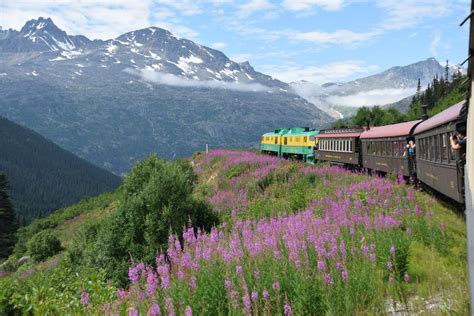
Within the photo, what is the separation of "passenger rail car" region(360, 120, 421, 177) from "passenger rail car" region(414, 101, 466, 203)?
2299 mm

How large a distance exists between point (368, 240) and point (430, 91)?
153300 millimetres

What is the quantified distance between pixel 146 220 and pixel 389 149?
17962 millimetres

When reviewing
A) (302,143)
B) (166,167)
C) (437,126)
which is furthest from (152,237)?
(302,143)

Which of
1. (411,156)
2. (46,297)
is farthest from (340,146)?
(46,297)

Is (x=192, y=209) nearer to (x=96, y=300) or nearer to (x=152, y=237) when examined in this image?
(x=152, y=237)

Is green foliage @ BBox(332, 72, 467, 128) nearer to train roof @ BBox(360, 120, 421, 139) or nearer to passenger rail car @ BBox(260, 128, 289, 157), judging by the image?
passenger rail car @ BBox(260, 128, 289, 157)

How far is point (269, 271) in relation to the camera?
20.7 feet

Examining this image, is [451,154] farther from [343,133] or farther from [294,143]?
[294,143]

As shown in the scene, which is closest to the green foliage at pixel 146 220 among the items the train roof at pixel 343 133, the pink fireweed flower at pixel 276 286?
the pink fireweed flower at pixel 276 286

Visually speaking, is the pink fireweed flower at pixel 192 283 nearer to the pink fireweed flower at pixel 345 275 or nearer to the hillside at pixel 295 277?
the hillside at pixel 295 277

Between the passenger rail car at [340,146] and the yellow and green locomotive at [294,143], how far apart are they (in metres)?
2.57

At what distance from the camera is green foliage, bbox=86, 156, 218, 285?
1205 centimetres

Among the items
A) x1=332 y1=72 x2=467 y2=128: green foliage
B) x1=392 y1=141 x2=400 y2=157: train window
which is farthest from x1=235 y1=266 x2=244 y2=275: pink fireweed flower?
x1=332 y1=72 x2=467 y2=128: green foliage

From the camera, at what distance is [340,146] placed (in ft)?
124
